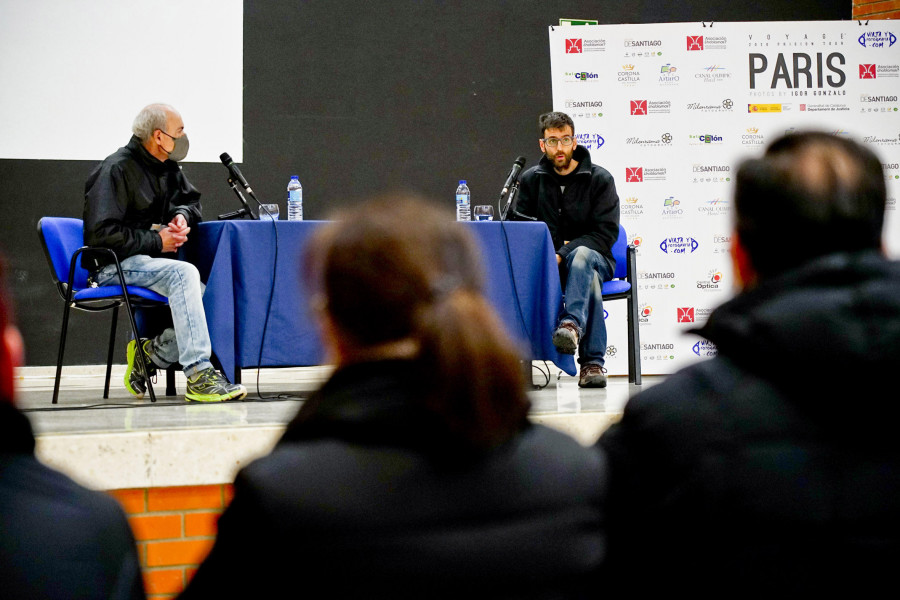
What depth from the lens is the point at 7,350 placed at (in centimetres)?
66

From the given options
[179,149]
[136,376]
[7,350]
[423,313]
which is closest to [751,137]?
[179,149]

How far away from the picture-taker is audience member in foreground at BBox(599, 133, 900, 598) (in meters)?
0.78

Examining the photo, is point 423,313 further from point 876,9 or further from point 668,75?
point 876,9

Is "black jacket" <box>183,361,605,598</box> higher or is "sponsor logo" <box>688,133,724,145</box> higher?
"sponsor logo" <box>688,133,724,145</box>

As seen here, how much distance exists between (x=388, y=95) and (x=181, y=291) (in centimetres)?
276

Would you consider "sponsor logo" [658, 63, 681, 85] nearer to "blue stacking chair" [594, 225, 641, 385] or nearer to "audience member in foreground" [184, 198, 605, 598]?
"blue stacking chair" [594, 225, 641, 385]

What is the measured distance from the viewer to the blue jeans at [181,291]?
3092 millimetres

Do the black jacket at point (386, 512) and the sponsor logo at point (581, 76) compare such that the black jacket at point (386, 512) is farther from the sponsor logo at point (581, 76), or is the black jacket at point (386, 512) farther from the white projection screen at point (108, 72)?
the white projection screen at point (108, 72)

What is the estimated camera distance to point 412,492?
71 cm

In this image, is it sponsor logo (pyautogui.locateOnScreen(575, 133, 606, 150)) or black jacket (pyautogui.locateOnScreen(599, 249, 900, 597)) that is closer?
black jacket (pyautogui.locateOnScreen(599, 249, 900, 597))

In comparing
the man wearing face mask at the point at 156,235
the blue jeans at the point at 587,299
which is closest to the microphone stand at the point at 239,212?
the man wearing face mask at the point at 156,235

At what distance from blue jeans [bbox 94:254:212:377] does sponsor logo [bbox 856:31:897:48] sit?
434 centimetres

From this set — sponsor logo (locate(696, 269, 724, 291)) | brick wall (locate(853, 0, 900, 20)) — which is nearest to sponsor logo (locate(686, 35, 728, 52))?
sponsor logo (locate(696, 269, 724, 291))

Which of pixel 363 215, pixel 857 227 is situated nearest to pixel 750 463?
pixel 857 227
